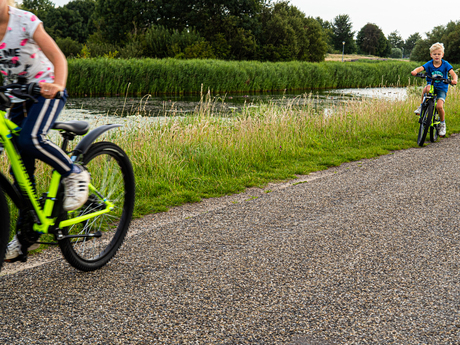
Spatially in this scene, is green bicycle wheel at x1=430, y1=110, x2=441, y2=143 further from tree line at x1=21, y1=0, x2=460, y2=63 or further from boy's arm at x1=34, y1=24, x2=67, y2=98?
tree line at x1=21, y1=0, x2=460, y2=63

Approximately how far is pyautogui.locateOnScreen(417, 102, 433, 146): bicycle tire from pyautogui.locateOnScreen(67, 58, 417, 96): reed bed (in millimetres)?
12790

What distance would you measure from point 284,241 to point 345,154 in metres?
5.05

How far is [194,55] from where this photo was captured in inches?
1630

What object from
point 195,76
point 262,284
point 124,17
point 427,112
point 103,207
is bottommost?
point 262,284

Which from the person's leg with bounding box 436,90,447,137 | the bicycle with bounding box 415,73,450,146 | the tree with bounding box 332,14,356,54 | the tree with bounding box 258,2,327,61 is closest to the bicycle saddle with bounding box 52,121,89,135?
the bicycle with bounding box 415,73,450,146

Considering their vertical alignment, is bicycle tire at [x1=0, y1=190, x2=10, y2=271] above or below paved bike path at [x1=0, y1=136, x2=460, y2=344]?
above

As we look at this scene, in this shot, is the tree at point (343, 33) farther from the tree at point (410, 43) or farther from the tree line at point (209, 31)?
the tree line at point (209, 31)

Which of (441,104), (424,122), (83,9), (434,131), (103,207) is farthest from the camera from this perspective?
(83,9)

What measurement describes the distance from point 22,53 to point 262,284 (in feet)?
7.47

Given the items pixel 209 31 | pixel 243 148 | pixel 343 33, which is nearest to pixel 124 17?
pixel 209 31

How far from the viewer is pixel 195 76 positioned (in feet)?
84.6

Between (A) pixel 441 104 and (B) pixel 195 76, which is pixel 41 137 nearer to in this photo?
(A) pixel 441 104

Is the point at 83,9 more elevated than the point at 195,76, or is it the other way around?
the point at 83,9

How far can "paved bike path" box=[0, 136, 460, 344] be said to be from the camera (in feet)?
8.16
